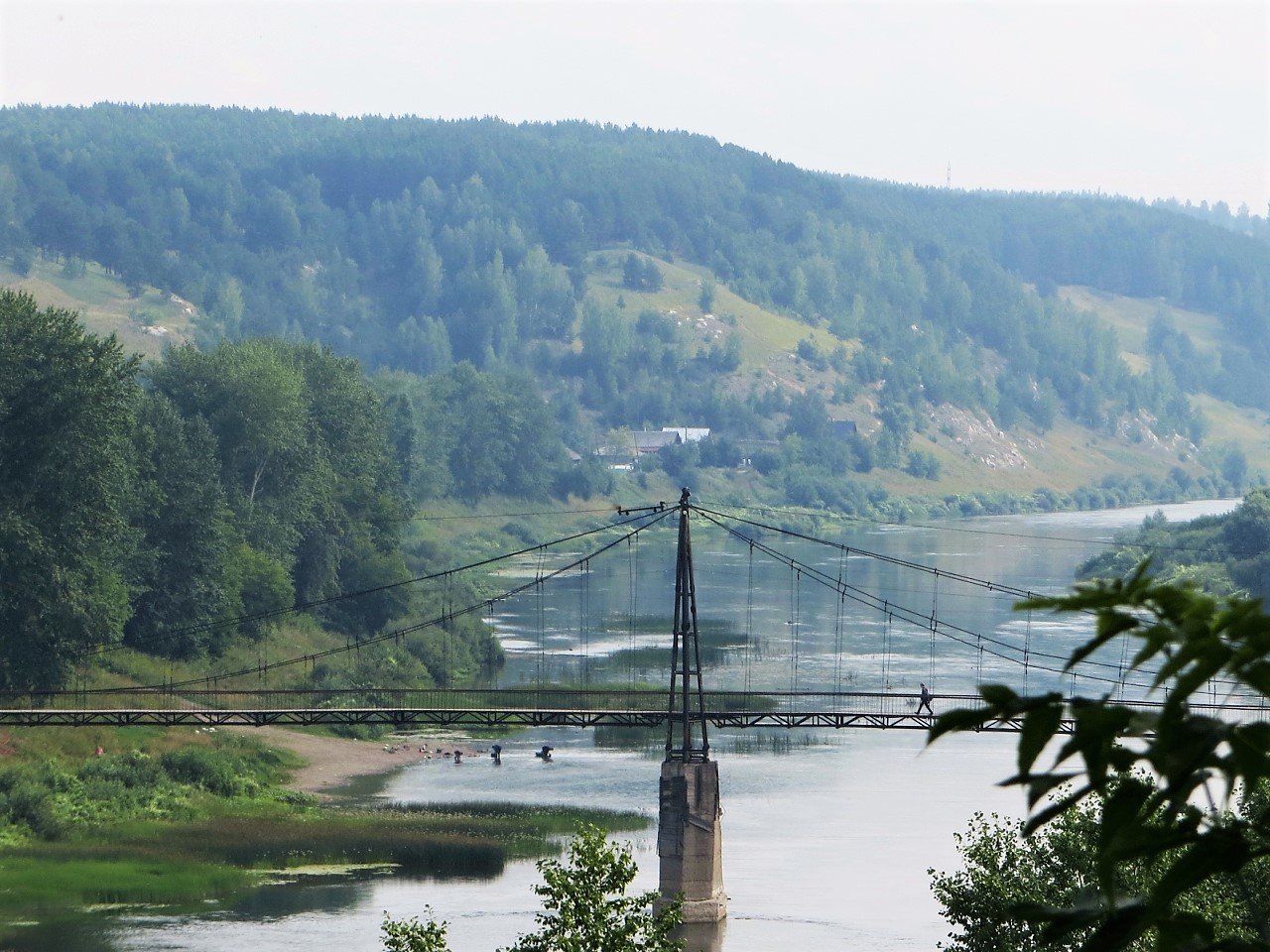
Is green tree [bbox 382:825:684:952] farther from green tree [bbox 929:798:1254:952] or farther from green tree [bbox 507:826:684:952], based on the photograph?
green tree [bbox 929:798:1254:952]

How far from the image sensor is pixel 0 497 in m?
63.0

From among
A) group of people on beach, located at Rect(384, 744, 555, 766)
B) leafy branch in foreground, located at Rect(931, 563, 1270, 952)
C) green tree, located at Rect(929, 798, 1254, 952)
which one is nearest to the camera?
leafy branch in foreground, located at Rect(931, 563, 1270, 952)

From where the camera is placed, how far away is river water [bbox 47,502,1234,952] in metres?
45.5

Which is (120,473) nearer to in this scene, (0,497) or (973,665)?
(0,497)

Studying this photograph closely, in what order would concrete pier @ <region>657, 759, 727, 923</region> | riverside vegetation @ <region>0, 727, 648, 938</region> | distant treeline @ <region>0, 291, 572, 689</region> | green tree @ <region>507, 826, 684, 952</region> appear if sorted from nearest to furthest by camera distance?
green tree @ <region>507, 826, 684, 952</region>
concrete pier @ <region>657, 759, 727, 923</region>
riverside vegetation @ <region>0, 727, 648, 938</region>
distant treeline @ <region>0, 291, 572, 689</region>

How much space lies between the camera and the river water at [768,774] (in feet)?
149

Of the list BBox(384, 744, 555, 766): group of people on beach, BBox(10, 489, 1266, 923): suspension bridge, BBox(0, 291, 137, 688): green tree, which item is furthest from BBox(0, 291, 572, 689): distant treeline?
BBox(384, 744, 555, 766): group of people on beach

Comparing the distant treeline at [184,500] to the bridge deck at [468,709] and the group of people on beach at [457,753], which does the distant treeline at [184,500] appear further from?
the group of people on beach at [457,753]

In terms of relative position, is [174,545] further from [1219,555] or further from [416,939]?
[1219,555]

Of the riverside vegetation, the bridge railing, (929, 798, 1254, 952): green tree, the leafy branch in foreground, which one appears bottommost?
the riverside vegetation

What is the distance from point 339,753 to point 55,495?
43.5 ft

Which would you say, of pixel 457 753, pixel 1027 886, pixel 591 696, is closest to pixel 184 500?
pixel 457 753

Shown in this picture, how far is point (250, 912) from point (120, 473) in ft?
73.3

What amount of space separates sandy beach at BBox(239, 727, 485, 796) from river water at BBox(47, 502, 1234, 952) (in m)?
1.75
